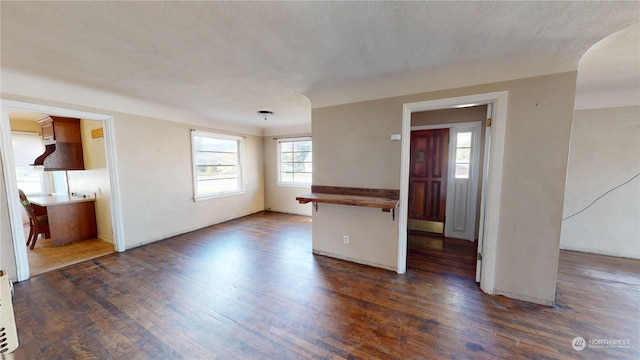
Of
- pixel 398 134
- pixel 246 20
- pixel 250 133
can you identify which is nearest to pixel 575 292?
pixel 398 134

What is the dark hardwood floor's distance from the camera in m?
1.72

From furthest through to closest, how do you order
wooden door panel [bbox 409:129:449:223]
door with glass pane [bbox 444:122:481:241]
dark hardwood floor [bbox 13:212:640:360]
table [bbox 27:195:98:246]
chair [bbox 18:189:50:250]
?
wooden door panel [bbox 409:129:449:223], door with glass pane [bbox 444:122:481:241], table [bbox 27:195:98:246], chair [bbox 18:189:50:250], dark hardwood floor [bbox 13:212:640:360]

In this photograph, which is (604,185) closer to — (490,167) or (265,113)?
(490,167)

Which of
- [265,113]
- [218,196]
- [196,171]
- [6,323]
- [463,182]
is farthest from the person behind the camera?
[218,196]

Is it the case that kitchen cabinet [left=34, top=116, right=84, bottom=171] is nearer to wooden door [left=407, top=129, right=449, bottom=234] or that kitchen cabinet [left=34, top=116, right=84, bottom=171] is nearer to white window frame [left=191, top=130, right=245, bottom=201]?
white window frame [left=191, top=130, right=245, bottom=201]

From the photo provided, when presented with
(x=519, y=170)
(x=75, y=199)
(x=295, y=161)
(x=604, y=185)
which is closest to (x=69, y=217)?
(x=75, y=199)

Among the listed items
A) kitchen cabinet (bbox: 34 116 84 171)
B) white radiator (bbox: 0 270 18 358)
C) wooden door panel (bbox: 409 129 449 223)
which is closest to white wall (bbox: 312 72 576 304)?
wooden door panel (bbox: 409 129 449 223)

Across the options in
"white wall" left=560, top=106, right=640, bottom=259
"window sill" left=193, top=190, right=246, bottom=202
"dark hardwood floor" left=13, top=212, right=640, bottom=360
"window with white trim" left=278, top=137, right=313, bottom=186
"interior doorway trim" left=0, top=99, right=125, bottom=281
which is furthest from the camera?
"window with white trim" left=278, top=137, right=313, bottom=186

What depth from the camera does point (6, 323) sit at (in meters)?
0.76

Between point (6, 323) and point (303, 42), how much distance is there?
2.14 meters

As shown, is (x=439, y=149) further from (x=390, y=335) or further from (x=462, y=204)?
(x=390, y=335)

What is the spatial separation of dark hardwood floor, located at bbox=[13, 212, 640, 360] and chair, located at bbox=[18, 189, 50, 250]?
5.06 feet

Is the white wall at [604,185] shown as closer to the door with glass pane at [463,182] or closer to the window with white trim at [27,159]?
the door with glass pane at [463,182]

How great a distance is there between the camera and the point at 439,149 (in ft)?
13.7
